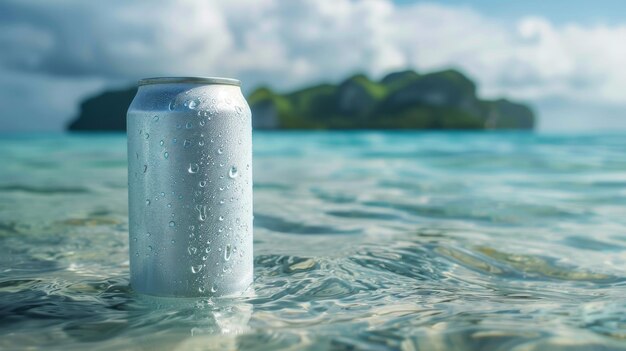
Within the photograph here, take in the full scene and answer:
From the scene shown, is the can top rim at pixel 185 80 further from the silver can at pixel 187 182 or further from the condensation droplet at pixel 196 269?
the condensation droplet at pixel 196 269

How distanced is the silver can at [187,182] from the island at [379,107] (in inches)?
4296

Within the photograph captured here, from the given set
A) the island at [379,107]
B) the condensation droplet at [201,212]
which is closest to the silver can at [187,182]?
the condensation droplet at [201,212]

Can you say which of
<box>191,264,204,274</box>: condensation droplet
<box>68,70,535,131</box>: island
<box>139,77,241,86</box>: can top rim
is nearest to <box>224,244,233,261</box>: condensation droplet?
<box>191,264,204,274</box>: condensation droplet

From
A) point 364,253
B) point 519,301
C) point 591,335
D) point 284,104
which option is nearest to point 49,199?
point 364,253

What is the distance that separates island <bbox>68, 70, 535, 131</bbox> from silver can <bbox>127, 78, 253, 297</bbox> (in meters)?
109

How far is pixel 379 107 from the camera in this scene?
Answer: 121 meters

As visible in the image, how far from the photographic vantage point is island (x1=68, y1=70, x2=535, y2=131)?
11262 cm

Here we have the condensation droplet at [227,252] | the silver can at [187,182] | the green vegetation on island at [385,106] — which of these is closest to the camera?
the silver can at [187,182]

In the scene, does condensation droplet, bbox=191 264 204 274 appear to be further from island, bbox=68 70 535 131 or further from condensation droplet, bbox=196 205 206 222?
island, bbox=68 70 535 131

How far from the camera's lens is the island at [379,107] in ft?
370

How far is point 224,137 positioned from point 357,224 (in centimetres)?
Answer: 286

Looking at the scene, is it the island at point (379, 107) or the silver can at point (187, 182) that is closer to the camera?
the silver can at point (187, 182)

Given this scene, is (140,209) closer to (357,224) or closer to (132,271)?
(132,271)

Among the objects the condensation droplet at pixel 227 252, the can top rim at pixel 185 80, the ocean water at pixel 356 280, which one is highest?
the can top rim at pixel 185 80
